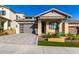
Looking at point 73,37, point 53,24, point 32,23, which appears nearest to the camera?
point 32,23

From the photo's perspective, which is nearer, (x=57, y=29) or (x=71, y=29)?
(x=71, y=29)

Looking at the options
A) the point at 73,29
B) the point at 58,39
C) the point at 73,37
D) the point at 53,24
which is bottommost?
the point at 58,39

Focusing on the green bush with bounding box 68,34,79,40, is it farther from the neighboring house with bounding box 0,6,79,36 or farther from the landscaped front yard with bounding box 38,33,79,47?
the neighboring house with bounding box 0,6,79,36

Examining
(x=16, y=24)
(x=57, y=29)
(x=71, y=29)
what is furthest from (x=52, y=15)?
(x=16, y=24)

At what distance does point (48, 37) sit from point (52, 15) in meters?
2.03

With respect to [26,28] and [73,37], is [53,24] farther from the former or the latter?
[26,28]

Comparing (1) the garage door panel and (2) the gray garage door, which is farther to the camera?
(2) the gray garage door

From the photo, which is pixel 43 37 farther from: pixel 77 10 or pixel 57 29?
pixel 77 10

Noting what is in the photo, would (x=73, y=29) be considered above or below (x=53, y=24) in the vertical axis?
below

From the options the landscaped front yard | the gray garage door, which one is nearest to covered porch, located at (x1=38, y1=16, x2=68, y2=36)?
the landscaped front yard

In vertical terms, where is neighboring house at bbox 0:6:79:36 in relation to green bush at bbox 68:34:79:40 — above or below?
above

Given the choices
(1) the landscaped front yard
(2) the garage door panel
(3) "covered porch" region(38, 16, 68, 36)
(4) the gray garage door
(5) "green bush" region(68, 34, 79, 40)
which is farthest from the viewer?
(3) "covered porch" region(38, 16, 68, 36)

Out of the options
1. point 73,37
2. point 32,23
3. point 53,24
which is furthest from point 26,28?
point 73,37
